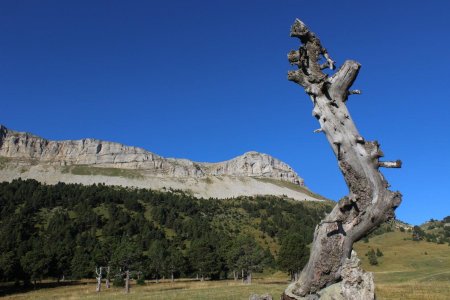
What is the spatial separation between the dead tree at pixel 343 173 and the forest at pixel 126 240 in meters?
57.6

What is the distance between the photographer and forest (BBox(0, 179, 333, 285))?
8069cm

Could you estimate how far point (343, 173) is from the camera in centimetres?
976

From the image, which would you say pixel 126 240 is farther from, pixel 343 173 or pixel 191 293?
pixel 343 173

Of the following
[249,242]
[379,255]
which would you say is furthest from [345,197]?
[379,255]

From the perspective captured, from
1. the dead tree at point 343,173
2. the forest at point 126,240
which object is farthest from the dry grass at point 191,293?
the dead tree at point 343,173

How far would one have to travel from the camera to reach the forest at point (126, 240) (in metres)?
80.7

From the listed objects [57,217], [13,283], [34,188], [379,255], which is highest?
[34,188]

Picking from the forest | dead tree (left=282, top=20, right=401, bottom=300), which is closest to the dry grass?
the forest

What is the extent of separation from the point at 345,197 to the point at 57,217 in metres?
157

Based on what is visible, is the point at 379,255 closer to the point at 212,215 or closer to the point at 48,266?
the point at 48,266

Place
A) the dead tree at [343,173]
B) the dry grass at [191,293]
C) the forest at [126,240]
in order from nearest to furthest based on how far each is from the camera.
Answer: the dead tree at [343,173]
the dry grass at [191,293]
the forest at [126,240]

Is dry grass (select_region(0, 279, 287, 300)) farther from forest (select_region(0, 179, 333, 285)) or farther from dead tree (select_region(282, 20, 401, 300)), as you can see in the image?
dead tree (select_region(282, 20, 401, 300))

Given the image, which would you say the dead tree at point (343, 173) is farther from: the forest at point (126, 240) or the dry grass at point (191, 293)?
the forest at point (126, 240)

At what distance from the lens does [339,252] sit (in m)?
9.77
